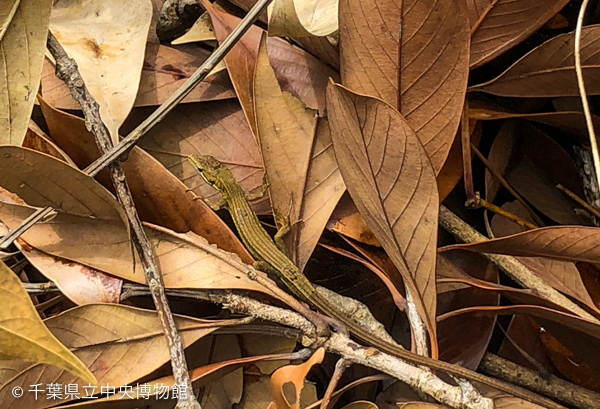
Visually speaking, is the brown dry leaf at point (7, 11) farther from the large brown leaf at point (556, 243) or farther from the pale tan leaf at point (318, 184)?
the large brown leaf at point (556, 243)

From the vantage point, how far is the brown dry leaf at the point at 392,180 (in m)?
0.81

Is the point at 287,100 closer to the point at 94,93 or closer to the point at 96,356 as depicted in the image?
the point at 94,93

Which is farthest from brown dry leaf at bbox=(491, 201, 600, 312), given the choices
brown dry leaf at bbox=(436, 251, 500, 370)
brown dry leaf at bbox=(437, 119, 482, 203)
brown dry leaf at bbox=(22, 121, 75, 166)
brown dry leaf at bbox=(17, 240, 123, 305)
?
brown dry leaf at bbox=(22, 121, 75, 166)

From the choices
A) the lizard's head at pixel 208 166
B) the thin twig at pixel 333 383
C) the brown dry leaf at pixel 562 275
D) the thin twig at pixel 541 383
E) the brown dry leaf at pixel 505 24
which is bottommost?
the thin twig at pixel 541 383

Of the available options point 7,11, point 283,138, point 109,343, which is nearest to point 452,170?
point 283,138

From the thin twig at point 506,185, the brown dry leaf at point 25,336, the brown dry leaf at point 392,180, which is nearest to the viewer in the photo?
the brown dry leaf at point 25,336

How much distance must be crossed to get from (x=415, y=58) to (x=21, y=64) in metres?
0.66

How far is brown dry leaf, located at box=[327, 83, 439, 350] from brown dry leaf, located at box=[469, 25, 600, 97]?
14.4 inches

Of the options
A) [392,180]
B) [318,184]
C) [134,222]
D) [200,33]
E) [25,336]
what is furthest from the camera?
[200,33]

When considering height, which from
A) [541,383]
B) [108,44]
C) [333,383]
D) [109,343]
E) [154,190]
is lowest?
[541,383]

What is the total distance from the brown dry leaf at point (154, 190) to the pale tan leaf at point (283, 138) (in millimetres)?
123

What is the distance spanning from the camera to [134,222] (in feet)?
3.18

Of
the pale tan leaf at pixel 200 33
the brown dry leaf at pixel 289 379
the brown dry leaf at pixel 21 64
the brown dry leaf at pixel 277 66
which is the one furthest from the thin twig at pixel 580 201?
the brown dry leaf at pixel 21 64

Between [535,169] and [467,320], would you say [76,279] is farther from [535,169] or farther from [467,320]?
[535,169]
